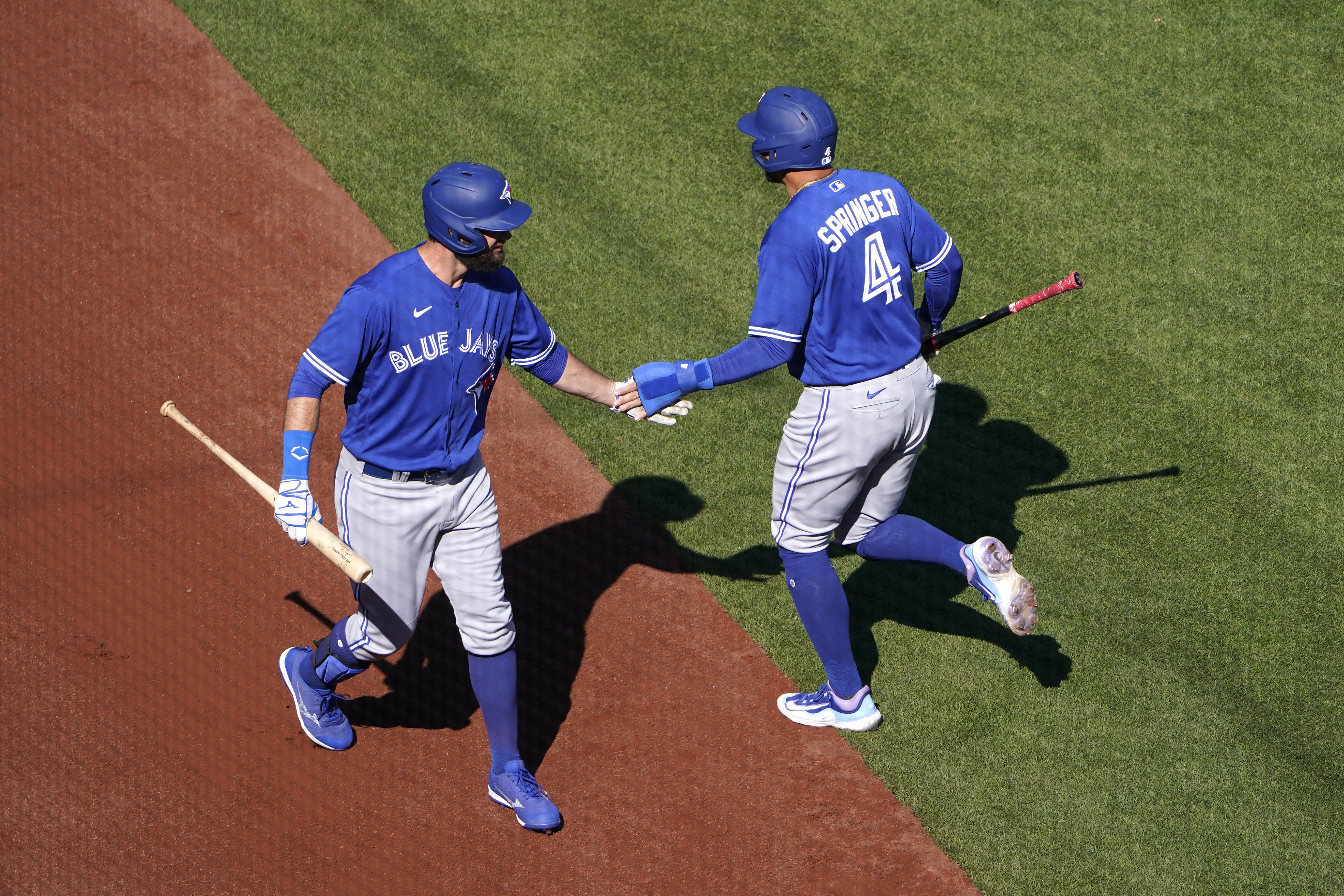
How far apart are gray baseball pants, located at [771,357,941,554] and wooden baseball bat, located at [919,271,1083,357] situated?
0.30 m

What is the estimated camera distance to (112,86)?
304 inches

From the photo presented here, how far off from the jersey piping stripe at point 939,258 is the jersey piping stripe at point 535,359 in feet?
4.54

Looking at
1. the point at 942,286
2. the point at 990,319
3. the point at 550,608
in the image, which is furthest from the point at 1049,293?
the point at 550,608

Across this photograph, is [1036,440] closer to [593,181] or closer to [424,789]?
[593,181]

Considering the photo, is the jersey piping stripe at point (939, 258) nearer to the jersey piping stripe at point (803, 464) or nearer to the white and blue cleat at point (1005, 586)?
the jersey piping stripe at point (803, 464)

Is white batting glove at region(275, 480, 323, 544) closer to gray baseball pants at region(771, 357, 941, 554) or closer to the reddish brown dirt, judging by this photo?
the reddish brown dirt

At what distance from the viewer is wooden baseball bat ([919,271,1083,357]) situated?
507cm

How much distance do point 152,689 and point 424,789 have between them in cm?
117

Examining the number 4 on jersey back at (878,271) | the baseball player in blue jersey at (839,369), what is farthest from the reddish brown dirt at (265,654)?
the number 4 on jersey back at (878,271)

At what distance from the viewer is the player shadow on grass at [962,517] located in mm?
5496

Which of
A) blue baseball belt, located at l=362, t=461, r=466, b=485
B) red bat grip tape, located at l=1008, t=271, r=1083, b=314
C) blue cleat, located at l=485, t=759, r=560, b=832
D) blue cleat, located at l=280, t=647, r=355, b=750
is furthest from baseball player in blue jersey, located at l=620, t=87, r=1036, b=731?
blue cleat, located at l=280, t=647, r=355, b=750

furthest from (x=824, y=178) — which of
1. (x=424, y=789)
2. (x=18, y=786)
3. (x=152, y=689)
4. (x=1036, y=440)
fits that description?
(x=18, y=786)

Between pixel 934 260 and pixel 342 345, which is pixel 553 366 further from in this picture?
pixel 934 260

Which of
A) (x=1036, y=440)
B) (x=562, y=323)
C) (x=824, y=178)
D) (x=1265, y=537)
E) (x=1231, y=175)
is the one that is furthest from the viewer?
(x=1231, y=175)
